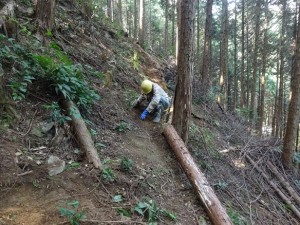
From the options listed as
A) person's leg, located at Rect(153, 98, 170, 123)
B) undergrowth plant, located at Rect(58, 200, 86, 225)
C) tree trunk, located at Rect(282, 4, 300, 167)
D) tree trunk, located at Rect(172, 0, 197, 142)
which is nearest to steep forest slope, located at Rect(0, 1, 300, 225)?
undergrowth plant, located at Rect(58, 200, 86, 225)

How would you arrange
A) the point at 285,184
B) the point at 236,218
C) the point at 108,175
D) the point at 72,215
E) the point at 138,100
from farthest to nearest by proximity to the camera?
the point at 285,184
the point at 138,100
the point at 236,218
the point at 108,175
the point at 72,215

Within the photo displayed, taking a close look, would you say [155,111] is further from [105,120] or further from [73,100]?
[73,100]

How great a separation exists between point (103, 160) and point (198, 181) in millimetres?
1822

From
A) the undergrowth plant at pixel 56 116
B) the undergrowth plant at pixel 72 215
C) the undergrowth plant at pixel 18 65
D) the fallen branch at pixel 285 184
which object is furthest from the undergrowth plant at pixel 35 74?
the fallen branch at pixel 285 184

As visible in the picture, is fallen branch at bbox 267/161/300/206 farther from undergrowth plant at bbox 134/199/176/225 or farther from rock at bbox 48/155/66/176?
rock at bbox 48/155/66/176

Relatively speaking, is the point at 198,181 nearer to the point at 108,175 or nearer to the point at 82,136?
the point at 108,175

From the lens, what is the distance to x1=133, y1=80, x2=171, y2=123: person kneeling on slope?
753 cm

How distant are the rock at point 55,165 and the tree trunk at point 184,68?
3.12 m

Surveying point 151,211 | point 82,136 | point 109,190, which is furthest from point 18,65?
point 151,211

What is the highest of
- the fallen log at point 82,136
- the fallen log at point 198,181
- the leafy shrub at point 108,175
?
the fallen log at point 82,136

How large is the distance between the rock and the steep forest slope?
30 mm

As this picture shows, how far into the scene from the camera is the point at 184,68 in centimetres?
641

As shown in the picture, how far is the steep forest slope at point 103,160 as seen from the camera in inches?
149

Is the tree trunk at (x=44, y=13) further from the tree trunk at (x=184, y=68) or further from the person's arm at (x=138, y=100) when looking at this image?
the tree trunk at (x=184, y=68)
